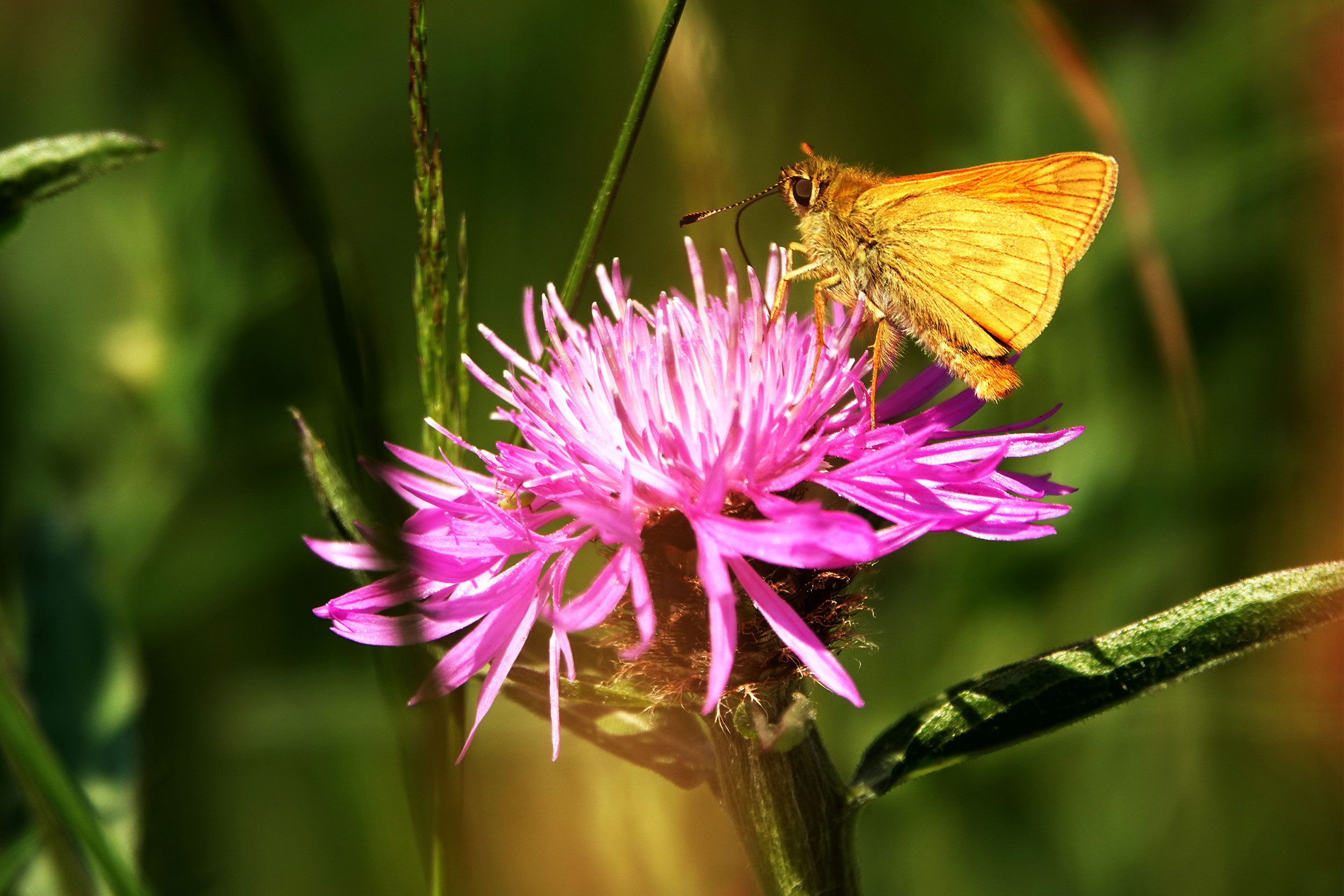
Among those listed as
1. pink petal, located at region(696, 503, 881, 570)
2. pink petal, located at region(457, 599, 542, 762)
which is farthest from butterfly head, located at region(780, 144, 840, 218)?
pink petal, located at region(457, 599, 542, 762)

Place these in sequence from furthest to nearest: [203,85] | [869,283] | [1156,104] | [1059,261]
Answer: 1. [1156,104]
2. [203,85]
3. [869,283]
4. [1059,261]

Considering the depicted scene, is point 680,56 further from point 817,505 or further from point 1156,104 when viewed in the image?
point 1156,104

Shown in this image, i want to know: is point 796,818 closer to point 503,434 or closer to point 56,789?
point 56,789

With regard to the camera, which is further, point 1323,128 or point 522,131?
point 522,131

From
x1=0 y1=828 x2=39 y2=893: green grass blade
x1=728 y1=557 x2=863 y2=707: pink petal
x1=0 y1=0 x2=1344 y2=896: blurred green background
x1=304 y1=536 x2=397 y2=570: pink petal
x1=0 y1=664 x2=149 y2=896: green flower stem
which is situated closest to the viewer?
x1=0 y1=664 x2=149 y2=896: green flower stem

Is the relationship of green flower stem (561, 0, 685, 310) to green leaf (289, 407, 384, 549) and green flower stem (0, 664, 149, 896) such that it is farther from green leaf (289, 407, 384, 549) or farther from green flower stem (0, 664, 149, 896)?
green flower stem (0, 664, 149, 896)

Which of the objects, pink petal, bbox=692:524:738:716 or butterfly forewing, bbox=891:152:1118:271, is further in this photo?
butterfly forewing, bbox=891:152:1118:271

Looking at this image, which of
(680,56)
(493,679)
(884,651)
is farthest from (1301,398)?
(493,679)
